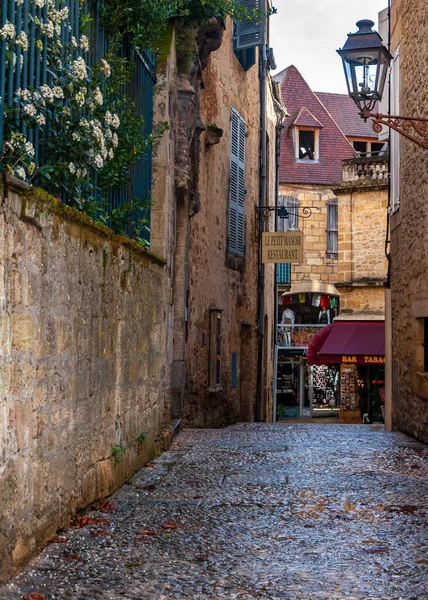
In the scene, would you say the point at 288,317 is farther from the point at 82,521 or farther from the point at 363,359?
the point at 82,521

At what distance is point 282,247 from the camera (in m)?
17.1

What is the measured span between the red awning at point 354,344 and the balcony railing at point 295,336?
28.7ft

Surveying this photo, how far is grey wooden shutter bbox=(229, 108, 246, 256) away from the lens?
52.7 ft

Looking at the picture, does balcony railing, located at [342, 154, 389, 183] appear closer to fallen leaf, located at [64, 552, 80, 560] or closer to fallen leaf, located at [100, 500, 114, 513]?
fallen leaf, located at [100, 500, 114, 513]

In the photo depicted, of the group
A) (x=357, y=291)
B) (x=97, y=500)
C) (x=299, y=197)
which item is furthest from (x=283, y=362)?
(x=97, y=500)

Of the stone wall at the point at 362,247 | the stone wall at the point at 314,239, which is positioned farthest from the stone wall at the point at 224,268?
the stone wall at the point at 314,239

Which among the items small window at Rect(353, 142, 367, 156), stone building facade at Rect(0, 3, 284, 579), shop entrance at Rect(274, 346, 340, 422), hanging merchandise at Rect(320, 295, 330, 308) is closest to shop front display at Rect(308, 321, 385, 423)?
shop entrance at Rect(274, 346, 340, 422)

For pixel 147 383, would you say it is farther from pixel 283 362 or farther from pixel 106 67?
pixel 283 362

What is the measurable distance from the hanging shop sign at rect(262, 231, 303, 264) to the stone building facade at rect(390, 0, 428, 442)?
3.42 metres

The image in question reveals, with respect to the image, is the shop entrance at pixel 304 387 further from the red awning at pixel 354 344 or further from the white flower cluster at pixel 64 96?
the white flower cluster at pixel 64 96

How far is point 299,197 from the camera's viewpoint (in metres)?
31.4

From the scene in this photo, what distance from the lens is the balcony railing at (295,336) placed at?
3206 cm

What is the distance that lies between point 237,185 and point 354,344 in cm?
712

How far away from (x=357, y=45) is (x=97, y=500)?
15.5 ft
